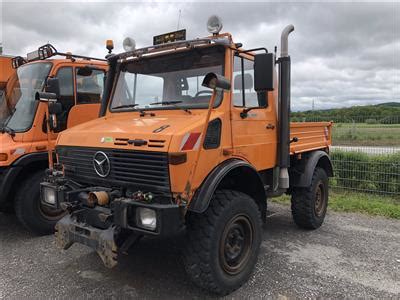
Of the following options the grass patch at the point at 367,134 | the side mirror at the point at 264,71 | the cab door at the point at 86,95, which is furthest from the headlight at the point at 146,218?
the grass patch at the point at 367,134

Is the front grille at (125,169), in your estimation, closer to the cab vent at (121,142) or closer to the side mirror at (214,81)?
the cab vent at (121,142)

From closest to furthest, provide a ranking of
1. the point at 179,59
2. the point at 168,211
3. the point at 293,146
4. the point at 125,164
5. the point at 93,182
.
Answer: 1. the point at 168,211
2. the point at 125,164
3. the point at 93,182
4. the point at 179,59
5. the point at 293,146

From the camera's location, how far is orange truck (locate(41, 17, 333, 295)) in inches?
125

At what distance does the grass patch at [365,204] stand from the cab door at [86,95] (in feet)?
13.3

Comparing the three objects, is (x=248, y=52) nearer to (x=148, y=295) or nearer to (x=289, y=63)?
(x=289, y=63)

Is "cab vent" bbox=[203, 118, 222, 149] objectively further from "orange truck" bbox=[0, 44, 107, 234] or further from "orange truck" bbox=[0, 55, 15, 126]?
"orange truck" bbox=[0, 55, 15, 126]

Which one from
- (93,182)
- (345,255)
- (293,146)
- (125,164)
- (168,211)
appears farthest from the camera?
(293,146)

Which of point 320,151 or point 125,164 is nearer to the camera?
point 125,164

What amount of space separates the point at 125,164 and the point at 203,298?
149 cm

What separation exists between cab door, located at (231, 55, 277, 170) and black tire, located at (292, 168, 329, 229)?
3.67 ft

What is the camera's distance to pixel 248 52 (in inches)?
163

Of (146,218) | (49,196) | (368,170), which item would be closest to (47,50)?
(49,196)

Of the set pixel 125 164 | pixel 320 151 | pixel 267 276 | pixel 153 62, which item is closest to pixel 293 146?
pixel 320 151

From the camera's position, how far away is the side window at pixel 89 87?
5.80 metres
